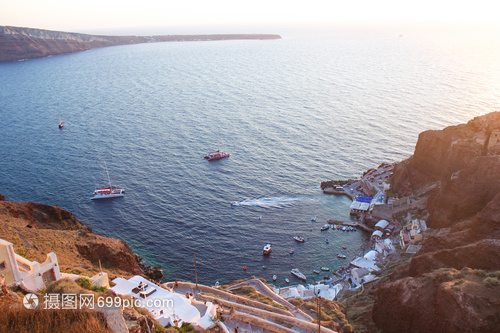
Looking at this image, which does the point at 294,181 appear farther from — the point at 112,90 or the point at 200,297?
the point at 112,90

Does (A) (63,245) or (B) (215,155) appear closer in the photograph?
(A) (63,245)

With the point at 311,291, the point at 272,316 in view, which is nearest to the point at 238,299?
the point at 272,316

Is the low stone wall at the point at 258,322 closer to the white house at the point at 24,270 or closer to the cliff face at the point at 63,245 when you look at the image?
the white house at the point at 24,270

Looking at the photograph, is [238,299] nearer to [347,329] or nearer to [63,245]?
[347,329]

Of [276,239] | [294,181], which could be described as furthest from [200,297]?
[294,181]

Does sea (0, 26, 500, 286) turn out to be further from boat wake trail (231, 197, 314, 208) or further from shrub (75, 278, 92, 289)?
shrub (75, 278, 92, 289)

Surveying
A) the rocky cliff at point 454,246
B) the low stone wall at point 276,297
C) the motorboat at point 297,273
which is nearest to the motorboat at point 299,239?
the motorboat at point 297,273
